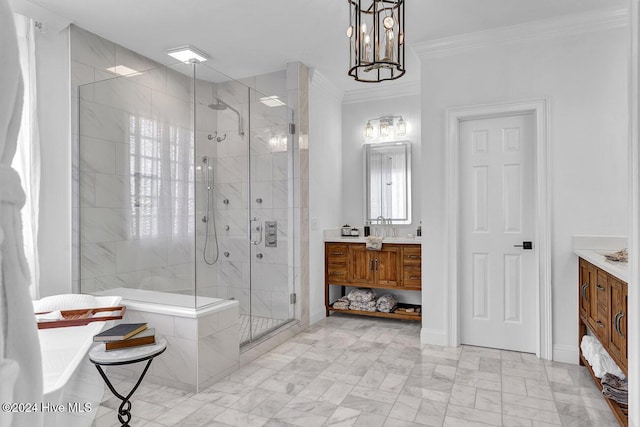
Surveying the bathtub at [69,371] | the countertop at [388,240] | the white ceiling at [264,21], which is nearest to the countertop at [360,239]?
the countertop at [388,240]

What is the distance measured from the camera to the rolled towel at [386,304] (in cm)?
416

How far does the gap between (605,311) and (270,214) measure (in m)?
2.60

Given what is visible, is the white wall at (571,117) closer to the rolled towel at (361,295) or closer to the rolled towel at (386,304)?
the rolled towel at (386,304)

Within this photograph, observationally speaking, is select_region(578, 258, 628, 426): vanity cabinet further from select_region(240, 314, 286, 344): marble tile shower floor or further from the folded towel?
select_region(240, 314, 286, 344): marble tile shower floor

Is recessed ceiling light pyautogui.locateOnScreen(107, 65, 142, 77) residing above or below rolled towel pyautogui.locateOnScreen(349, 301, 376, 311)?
above

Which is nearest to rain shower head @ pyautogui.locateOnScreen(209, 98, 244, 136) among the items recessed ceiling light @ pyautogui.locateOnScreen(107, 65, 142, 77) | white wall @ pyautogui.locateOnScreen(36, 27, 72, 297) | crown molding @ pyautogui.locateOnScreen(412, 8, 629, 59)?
recessed ceiling light @ pyautogui.locateOnScreen(107, 65, 142, 77)

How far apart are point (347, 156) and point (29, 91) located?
3163 mm

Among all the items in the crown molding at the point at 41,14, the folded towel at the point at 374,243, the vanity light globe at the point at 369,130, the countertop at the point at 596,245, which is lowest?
the folded towel at the point at 374,243

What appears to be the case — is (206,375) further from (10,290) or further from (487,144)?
(487,144)

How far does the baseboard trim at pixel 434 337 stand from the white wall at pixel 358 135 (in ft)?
5.27

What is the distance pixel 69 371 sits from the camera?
1560 mm

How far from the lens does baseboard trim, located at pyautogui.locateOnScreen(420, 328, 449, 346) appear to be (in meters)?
3.41

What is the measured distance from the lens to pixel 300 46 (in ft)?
11.6

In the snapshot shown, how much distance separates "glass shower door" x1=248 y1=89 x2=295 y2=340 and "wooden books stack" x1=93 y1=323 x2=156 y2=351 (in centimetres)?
146
